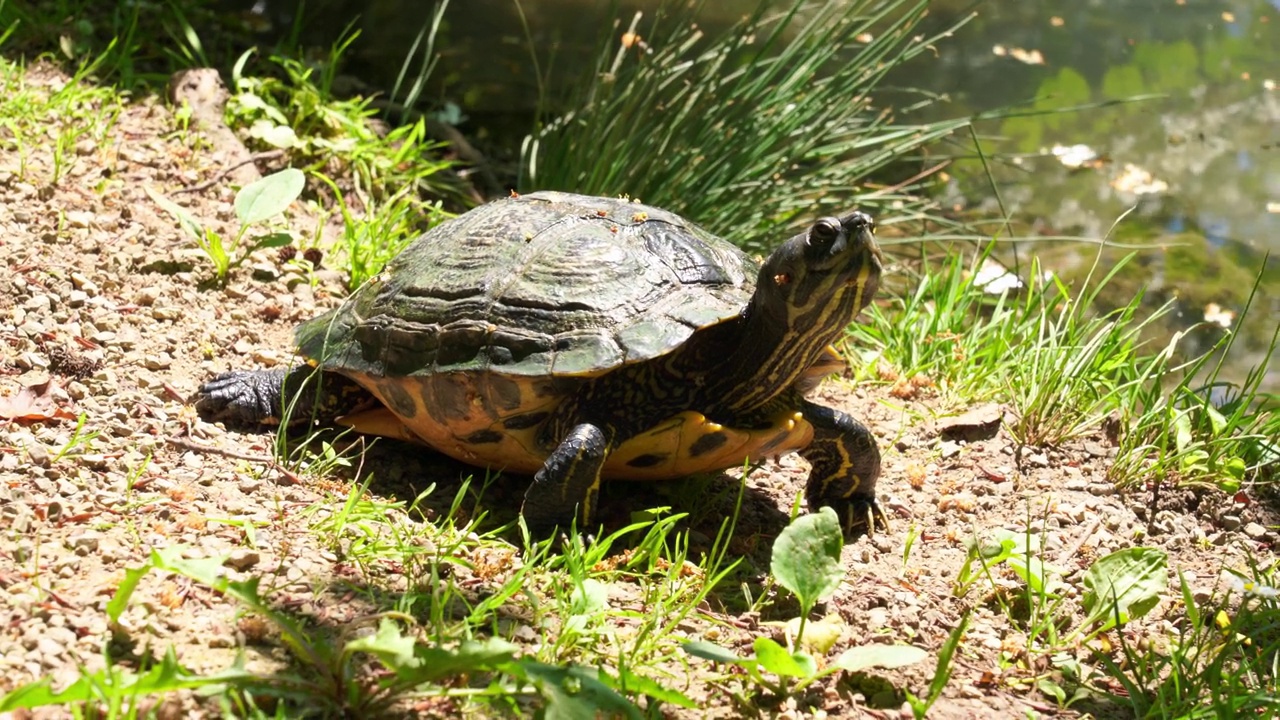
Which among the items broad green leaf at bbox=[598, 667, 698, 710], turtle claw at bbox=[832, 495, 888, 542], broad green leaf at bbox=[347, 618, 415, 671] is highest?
broad green leaf at bbox=[347, 618, 415, 671]

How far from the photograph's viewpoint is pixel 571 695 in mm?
2055

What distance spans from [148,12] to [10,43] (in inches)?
35.5

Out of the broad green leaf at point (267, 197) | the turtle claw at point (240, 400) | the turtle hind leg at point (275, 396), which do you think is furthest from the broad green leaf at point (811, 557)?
the broad green leaf at point (267, 197)

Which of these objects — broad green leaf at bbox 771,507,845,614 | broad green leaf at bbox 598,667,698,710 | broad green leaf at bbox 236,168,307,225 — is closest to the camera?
broad green leaf at bbox 598,667,698,710

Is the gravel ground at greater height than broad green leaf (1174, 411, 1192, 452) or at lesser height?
lesser

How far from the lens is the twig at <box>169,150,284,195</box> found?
4.48m

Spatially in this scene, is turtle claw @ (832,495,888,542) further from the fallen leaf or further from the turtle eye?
the fallen leaf

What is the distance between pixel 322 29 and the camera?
7.20 m

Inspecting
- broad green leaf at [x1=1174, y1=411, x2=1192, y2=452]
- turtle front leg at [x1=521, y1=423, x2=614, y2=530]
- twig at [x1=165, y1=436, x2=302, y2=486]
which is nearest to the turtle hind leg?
twig at [x1=165, y1=436, x2=302, y2=486]

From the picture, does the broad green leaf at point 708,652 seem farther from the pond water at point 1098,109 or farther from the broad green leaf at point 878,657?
the pond water at point 1098,109

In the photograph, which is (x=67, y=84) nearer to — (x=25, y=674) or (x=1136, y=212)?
(x=25, y=674)

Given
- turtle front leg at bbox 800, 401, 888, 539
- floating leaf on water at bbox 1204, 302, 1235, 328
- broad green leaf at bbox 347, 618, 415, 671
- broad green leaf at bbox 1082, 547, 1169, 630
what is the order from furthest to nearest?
floating leaf on water at bbox 1204, 302, 1235, 328, turtle front leg at bbox 800, 401, 888, 539, broad green leaf at bbox 1082, 547, 1169, 630, broad green leaf at bbox 347, 618, 415, 671

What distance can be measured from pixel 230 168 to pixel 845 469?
3026 millimetres

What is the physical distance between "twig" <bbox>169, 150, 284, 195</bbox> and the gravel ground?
53 mm
